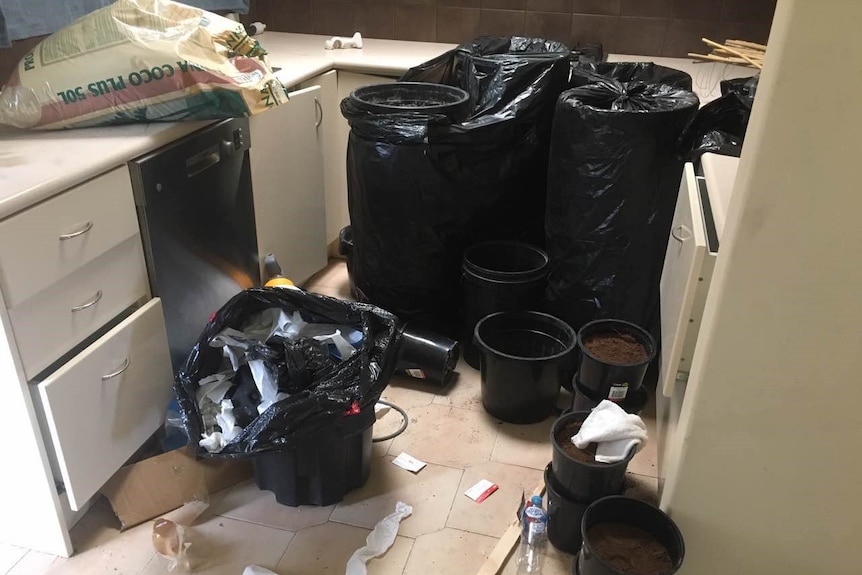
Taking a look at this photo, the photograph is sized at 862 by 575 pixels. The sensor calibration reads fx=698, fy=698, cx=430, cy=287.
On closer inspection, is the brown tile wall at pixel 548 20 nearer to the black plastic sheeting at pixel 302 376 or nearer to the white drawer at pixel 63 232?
the black plastic sheeting at pixel 302 376

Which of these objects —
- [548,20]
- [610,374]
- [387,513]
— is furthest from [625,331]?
[548,20]

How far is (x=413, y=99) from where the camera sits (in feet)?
7.01

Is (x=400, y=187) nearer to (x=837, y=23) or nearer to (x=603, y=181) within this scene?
(x=603, y=181)

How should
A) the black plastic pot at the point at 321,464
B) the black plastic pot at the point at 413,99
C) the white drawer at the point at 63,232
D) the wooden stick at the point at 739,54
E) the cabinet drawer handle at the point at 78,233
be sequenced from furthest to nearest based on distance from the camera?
1. the wooden stick at the point at 739,54
2. the black plastic pot at the point at 413,99
3. the black plastic pot at the point at 321,464
4. the cabinet drawer handle at the point at 78,233
5. the white drawer at the point at 63,232

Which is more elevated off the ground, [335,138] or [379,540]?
[335,138]

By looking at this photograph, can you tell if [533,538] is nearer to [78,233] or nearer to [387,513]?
[387,513]

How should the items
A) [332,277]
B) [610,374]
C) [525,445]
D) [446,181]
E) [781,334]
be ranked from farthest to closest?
1. [332,277]
2. [446,181]
3. [525,445]
4. [610,374]
5. [781,334]

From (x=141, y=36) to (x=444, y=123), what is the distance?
30.8 inches

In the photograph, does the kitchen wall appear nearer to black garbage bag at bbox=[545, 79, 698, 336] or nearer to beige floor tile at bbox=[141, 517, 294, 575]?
black garbage bag at bbox=[545, 79, 698, 336]

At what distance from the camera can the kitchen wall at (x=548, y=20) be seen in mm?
2605

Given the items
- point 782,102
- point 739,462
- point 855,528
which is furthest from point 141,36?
point 855,528

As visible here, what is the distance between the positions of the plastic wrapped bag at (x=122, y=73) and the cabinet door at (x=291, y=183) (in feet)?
1.30

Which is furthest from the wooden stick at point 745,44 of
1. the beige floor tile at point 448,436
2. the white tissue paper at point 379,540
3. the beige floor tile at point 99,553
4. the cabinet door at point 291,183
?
the beige floor tile at point 99,553

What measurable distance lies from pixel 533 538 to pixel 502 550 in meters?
0.08
